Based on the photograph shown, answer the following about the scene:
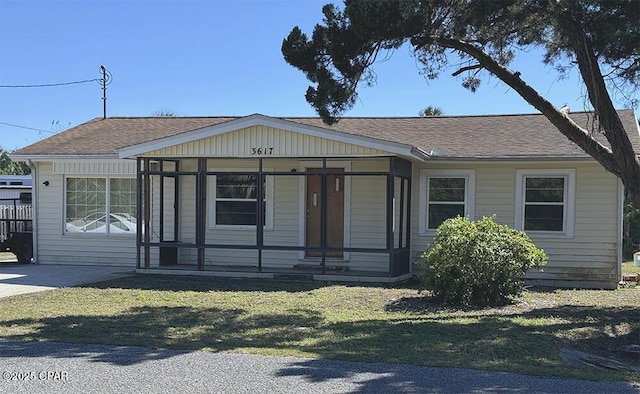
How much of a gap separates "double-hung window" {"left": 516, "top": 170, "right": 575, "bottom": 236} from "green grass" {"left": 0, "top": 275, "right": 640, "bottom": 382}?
174 centimetres

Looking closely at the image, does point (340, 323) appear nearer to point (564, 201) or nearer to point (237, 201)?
point (237, 201)

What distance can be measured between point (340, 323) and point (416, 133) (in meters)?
7.71

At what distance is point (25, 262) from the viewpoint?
15672 mm

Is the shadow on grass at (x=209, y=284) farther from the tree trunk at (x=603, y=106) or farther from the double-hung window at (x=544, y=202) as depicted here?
the tree trunk at (x=603, y=106)

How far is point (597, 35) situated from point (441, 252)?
3908 millimetres

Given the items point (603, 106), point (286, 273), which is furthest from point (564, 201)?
point (286, 273)

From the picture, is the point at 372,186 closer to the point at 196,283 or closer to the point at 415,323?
the point at 196,283

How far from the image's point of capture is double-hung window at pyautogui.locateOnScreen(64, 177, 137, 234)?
14.8 m

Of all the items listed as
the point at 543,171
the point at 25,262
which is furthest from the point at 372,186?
the point at 25,262

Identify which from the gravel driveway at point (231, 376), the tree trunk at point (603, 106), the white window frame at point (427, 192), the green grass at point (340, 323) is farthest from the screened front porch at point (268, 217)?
the gravel driveway at point (231, 376)

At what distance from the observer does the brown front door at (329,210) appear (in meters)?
14.0

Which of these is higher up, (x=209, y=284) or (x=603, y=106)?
(x=603, y=106)

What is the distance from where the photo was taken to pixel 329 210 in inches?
552

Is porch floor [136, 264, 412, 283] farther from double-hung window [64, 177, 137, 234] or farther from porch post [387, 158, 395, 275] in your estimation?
double-hung window [64, 177, 137, 234]
